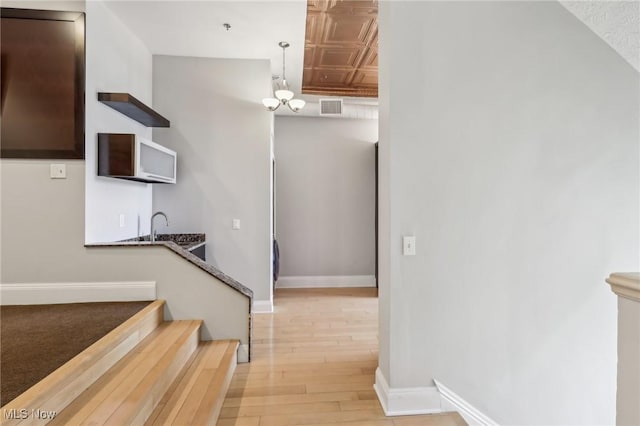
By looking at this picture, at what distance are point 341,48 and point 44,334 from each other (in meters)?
3.83

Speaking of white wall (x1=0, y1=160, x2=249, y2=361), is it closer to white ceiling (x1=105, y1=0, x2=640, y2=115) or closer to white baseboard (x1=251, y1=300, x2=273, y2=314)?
white baseboard (x1=251, y1=300, x2=273, y2=314)

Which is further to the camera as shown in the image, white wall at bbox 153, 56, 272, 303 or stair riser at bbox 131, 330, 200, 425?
white wall at bbox 153, 56, 272, 303

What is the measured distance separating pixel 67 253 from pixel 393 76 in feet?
9.65

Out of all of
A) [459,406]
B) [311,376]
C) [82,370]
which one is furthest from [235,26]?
[459,406]

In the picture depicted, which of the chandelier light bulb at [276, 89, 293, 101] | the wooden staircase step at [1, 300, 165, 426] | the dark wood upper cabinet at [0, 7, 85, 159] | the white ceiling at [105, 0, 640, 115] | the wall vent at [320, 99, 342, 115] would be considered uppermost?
the white ceiling at [105, 0, 640, 115]

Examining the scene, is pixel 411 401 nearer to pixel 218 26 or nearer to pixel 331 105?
pixel 218 26

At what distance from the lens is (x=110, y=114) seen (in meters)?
2.94

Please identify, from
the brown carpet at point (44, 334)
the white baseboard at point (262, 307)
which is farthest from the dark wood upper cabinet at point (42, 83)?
the white baseboard at point (262, 307)

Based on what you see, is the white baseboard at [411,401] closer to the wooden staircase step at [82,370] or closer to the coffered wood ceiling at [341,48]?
the wooden staircase step at [82,370]

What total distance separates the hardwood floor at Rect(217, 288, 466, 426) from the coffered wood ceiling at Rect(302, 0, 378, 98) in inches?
129

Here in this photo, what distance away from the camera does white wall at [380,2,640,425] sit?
2.00m

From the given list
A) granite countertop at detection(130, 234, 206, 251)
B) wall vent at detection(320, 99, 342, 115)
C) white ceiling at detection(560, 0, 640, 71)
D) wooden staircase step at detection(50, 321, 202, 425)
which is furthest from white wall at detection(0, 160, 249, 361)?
white ceiling at detection(560, 0, 640, 71)

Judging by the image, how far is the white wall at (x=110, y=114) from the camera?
104 inches

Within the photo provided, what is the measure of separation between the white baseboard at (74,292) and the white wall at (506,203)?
2108mm
